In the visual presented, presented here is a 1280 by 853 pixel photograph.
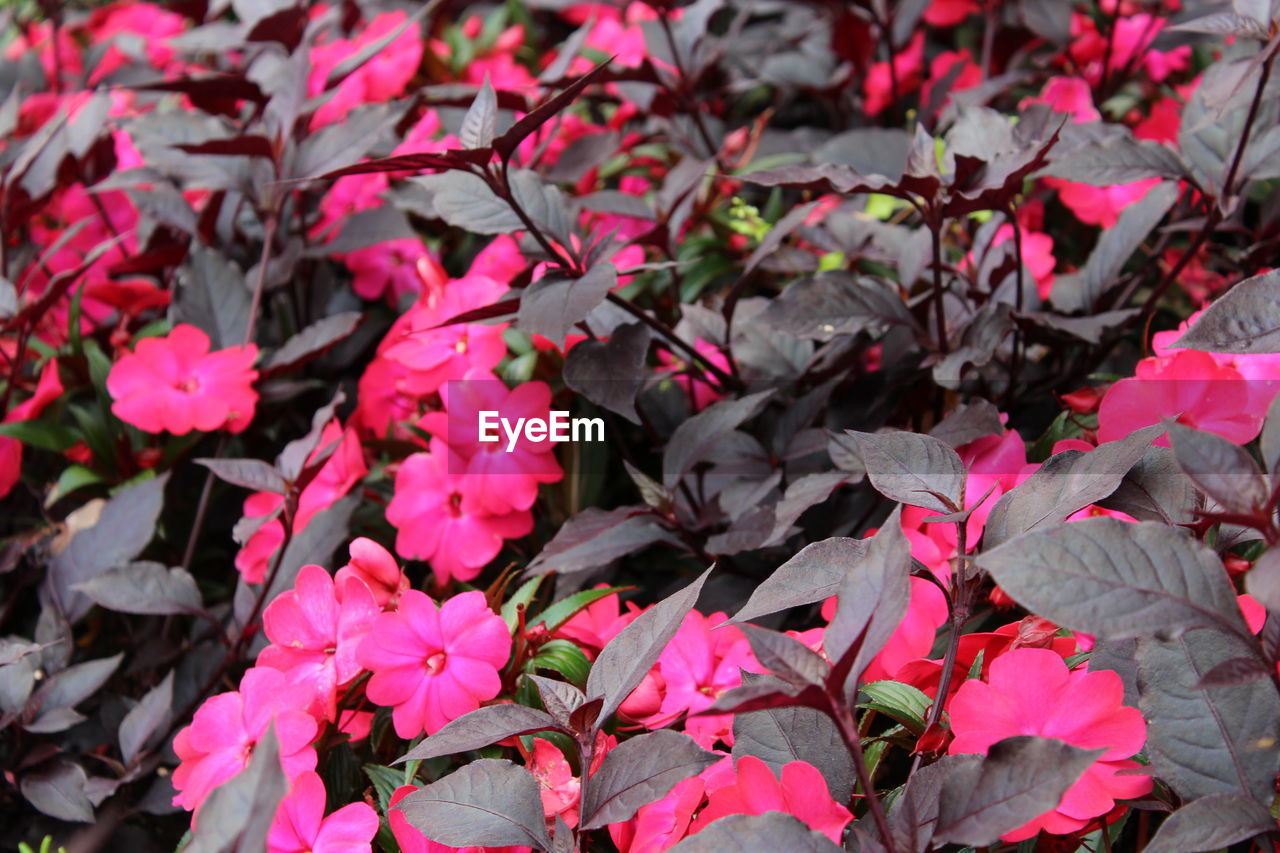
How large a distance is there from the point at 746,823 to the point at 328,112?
1.58m

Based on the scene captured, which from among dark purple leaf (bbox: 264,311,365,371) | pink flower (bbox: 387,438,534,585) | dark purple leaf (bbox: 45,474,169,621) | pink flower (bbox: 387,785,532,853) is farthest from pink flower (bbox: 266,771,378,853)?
dark purple leaf (bbox: 264,311,365,371)

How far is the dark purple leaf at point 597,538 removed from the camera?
990mm

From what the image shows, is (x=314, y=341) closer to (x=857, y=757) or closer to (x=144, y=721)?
(x=144, y=721)

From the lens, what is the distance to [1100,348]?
118 cm

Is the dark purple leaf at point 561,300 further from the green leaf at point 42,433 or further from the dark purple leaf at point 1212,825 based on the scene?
the green leaf at point 42,433

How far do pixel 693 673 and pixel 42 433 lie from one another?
36.0 inches

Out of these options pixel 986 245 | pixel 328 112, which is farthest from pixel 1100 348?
pixel 328 112

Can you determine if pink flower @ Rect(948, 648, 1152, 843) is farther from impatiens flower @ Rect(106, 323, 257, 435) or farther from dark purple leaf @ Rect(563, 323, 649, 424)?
impatiens flower @ Rect(106, 323, 257, 435)

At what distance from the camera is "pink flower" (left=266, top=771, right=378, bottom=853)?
0.75m

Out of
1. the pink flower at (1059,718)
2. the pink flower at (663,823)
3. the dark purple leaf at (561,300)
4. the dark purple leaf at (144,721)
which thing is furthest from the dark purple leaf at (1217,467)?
the dark purple leaf at (144,721)

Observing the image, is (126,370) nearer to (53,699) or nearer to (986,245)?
(53,699)

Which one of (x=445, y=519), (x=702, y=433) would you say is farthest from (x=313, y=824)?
(x=702, y=433)

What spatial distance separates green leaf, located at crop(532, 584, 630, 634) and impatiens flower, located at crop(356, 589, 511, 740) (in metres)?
0.10

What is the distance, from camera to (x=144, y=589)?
1.11 meters
